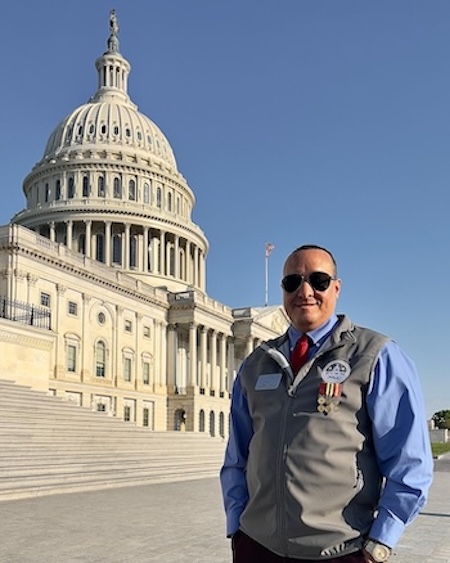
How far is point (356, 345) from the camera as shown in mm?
3652

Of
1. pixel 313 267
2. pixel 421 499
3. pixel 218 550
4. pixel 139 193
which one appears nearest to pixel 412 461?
pixel 421 499

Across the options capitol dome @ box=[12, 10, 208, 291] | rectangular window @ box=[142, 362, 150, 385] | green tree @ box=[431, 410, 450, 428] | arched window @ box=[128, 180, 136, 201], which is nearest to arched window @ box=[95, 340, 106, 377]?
rectangular window @ box=[142, 362, 150, 385]

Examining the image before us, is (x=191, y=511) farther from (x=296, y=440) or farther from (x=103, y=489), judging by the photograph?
(x=296, y=440)

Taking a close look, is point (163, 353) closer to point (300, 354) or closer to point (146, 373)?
point (146, 373)

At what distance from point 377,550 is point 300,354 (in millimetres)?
1042

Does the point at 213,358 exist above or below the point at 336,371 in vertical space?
above

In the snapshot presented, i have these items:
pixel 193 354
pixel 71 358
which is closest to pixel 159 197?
pixel 193 354

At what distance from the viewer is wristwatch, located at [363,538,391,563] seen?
327 centimetres

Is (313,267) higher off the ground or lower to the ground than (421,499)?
higher

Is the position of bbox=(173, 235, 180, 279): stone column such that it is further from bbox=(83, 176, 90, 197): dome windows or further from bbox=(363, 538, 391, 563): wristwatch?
bbox=(363, 538, 391, 563): wristwatch

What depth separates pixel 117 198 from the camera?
268ft

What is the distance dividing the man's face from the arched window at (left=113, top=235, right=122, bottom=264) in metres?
75.1

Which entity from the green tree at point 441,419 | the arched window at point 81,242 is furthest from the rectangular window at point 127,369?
the green tree at point 441,419

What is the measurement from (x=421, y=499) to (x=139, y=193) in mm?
81383
